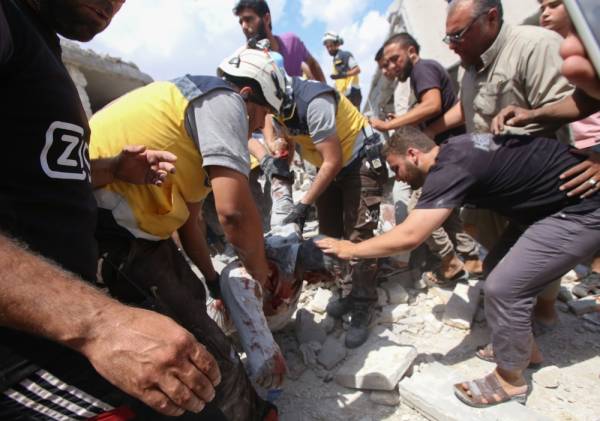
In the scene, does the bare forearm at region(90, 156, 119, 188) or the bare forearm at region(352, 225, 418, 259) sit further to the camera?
the bare forearm at region(352, 225, 418, 259)

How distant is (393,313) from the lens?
3.02m

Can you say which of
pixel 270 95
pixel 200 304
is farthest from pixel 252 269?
pixel 270 95

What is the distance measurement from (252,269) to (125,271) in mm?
642

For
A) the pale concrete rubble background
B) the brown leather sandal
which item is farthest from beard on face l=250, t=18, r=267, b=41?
the brown leather sandal

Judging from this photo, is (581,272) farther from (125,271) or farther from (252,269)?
(125,271)

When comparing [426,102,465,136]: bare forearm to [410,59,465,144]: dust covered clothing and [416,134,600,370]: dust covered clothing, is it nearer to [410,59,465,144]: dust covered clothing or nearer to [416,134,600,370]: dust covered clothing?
[410,59,465,144]: dust covered clothing

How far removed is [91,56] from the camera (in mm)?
4863

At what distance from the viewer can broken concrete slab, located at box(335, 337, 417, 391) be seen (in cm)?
216

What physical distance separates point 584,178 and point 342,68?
19.1 ft

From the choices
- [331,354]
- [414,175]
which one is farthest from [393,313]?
[414,175]

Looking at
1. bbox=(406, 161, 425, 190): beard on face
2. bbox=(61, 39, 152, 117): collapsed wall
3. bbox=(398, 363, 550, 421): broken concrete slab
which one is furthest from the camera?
bbox=(61, 39, 152, 117): collapsed wall

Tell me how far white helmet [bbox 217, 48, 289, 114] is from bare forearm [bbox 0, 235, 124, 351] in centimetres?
141

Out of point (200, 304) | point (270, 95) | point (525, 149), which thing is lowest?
point (200, 304)

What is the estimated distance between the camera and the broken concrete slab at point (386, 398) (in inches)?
84.0
